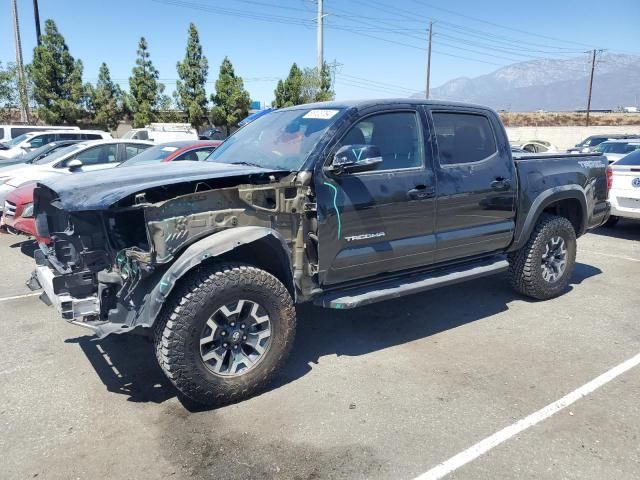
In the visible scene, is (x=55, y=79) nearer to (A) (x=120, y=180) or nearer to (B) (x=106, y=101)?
(B) (x=106, y=101)

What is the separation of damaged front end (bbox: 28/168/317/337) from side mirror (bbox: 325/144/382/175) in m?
0.26

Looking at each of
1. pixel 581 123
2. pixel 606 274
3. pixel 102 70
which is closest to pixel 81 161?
pixel 606 274

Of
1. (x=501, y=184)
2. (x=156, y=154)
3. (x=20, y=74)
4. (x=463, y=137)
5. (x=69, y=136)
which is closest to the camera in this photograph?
(x=463, y=137)

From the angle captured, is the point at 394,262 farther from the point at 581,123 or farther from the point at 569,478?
the point at 581,123

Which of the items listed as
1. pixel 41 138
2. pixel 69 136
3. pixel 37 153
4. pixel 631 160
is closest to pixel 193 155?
pixel 37 153

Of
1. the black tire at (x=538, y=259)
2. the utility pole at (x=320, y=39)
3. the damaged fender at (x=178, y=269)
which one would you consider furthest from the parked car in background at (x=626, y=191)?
the utility pole at (x=320, y=39)

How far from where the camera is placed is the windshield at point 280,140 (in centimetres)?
392

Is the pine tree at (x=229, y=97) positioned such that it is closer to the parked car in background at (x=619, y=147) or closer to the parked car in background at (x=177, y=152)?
the parked car in background at (x=619, y=147)

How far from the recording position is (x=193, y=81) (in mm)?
34812

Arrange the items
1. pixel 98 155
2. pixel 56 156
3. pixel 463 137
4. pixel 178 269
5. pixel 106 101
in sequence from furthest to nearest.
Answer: pixel 106 101 → pixel 56 156 → pixel 98 155 → pixel 463 137 → pixel 178 269

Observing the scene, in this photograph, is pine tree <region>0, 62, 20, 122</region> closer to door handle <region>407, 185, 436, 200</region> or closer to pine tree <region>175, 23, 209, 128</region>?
pine tree <region>175, 23, 209, 128</region>

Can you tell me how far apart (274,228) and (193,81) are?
1340 inches

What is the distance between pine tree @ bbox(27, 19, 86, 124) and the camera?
30.4 m

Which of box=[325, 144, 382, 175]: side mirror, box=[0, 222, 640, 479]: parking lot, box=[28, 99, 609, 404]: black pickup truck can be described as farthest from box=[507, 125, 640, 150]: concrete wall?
box=[325, 144, 382, 175]: side mirror
